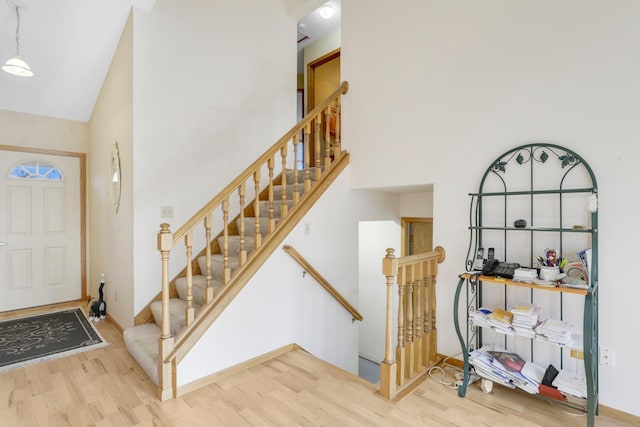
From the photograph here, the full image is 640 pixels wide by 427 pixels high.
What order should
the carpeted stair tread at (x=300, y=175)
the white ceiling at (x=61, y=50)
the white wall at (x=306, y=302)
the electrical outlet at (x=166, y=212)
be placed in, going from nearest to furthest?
the white wall at (x=306, y=302)
the white ceiling at (x=61, y=50)
the electrical outlet at (x=166, y=212)
the carpeted stair tread at (x=300, y=175)

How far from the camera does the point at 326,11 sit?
17.5ft

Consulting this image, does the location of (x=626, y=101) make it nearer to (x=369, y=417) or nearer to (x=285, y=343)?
(x=369, y=417)

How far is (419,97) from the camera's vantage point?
3010 mm

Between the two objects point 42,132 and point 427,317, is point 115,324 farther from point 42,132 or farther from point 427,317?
point 427,317

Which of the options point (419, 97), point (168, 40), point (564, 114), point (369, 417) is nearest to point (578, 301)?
point (564, 114)

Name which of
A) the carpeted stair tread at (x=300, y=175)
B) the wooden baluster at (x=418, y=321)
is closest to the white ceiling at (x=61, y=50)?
the carpeted stair tread at (x=300, y=175)

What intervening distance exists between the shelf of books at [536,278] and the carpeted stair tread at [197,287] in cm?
212

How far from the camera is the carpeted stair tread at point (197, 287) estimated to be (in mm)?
Answer: 3082

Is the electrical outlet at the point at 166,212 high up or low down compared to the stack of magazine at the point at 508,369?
up

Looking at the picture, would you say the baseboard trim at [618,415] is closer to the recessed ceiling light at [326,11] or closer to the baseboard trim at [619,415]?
the baseboard trim at [619,415]

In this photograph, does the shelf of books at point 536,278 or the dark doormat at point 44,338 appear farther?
the dark doormat at point 44,338

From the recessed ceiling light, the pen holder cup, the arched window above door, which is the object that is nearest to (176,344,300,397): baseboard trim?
the pen holder cup

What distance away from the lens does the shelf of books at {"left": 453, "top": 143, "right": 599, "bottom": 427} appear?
6.71 ft

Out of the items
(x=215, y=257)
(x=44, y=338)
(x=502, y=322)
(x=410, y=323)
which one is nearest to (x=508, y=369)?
(x=502, y=322)
